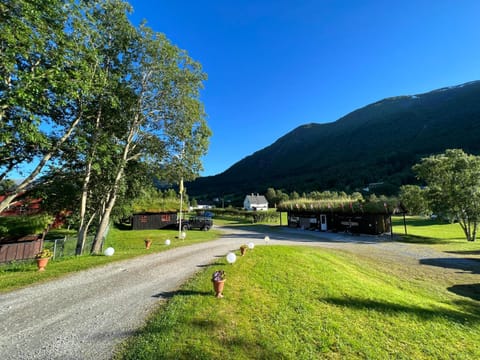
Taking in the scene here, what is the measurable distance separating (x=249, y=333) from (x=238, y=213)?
52721 mm

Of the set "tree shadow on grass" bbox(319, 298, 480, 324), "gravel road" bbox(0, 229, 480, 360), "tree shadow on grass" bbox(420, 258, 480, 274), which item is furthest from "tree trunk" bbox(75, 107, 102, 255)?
"tree shadow on grass" bbox(420, 258, 480, 274)

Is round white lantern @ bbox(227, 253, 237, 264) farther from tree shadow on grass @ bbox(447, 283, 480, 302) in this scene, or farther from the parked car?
the parked car

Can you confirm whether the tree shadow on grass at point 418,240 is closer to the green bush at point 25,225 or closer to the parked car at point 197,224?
the parked car at point 197,224

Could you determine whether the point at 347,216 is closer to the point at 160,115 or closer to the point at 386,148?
the point at 160,115

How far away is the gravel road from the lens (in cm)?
410

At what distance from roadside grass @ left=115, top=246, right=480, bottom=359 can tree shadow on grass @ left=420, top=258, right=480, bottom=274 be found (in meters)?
4.96

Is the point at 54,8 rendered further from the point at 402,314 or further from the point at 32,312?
the point at 402,314

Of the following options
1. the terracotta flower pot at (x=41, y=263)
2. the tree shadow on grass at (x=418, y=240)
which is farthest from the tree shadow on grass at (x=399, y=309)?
the tree shadow on grass at (x=418, y=240)

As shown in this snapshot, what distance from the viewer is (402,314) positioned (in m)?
6.12

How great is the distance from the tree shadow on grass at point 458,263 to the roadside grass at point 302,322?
195 inches

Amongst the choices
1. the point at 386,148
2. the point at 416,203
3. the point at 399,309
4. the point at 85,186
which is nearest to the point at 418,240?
the point at 416,203

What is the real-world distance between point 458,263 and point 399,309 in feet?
34.5

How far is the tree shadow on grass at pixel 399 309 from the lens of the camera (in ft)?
20.5

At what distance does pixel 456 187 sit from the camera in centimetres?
1944
